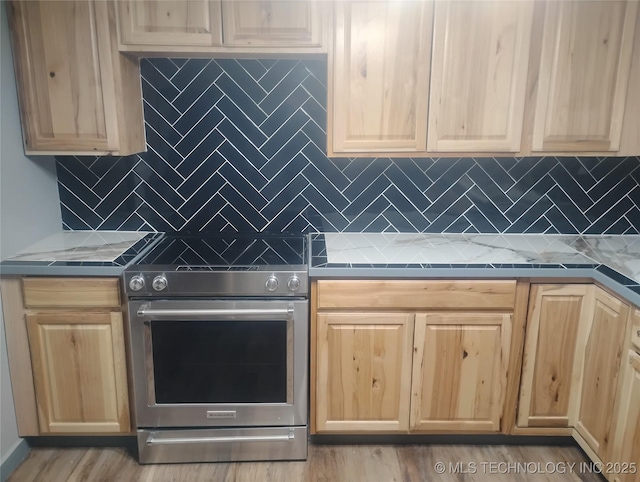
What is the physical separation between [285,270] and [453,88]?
38.9 inches

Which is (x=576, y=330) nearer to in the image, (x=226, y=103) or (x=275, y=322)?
(x=275, y=322)

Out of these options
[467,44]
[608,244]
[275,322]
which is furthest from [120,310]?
[608,244]

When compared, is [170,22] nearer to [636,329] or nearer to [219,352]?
[219,352]

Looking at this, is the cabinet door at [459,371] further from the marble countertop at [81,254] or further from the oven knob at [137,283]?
the marble countertop at [81,254]

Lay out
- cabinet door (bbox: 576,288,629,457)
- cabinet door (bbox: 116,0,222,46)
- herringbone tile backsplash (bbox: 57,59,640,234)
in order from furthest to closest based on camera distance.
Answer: herringbone tile backsplash (bbox: 57,59,640,234), cabinet door (bbox: 116,0,222,46), cabinet door (bbox: 576,288,629,457)

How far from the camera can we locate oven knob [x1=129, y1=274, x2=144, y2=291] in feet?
6.46

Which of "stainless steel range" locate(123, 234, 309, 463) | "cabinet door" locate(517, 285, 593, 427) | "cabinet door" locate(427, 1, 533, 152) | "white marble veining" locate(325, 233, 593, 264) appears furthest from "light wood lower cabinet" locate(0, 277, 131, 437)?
"cabinet door" locate(517, 285, 593, 427)

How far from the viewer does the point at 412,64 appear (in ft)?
6.81

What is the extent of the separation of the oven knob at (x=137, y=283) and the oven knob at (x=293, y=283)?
554 mm

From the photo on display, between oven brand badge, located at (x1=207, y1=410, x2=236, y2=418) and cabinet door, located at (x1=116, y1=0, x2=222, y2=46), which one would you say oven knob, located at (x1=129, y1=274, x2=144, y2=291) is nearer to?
oven brand badge, located at (x1=207, y1=410, x2=236, y2=418)

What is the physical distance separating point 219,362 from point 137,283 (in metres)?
0.45

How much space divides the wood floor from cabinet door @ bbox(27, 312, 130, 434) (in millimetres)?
137

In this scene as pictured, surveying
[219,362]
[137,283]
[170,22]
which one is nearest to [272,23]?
[170,22]

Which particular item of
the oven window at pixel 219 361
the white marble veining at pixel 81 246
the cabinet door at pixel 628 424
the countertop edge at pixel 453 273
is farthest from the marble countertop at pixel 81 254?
the cabinet door at pixel 628 424
